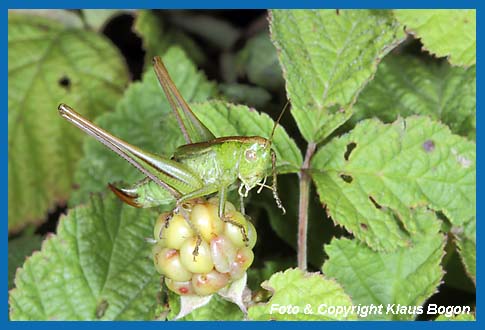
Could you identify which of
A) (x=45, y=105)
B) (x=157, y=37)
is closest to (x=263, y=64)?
(x=157, y=37)

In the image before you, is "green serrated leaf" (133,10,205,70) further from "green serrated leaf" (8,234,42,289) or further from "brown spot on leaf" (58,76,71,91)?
"green serrated leaf" (8,234,42,289)

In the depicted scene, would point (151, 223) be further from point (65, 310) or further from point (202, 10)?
point (202, 10)

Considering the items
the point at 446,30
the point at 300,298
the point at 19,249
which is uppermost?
the point at 446,30

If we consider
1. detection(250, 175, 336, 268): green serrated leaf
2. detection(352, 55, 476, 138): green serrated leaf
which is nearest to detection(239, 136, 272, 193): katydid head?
detection(250, 175, 336, 268): green serrated leaf

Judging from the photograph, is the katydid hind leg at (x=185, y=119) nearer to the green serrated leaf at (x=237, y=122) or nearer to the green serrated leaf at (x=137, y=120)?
the green serrated leaf at (x=237, y=122)

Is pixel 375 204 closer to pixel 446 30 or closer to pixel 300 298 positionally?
pixel 300 298

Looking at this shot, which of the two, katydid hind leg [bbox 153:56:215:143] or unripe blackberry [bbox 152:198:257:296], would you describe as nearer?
unripe blackberry [bbox 152:198:257:296]
